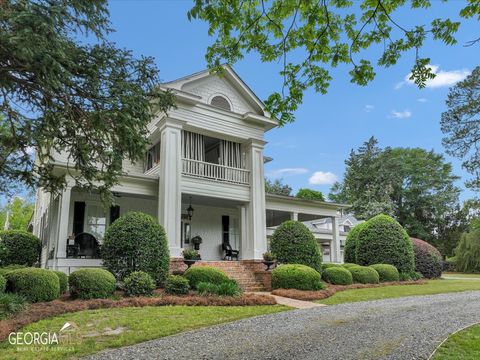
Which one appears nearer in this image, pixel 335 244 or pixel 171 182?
pixel 171 182

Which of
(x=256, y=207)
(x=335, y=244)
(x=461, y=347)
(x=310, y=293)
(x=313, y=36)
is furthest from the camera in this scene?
(x=335, y=244)

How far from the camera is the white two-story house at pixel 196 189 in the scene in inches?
543

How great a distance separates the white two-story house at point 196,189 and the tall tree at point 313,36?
26.0 ft

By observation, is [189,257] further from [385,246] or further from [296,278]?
[385,246]

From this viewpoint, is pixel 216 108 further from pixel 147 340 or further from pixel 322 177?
pixel 322 177

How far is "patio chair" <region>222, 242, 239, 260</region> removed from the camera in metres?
17.0

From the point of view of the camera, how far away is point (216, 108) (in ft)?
52.4

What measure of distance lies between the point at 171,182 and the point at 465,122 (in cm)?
2513

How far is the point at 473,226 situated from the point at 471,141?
25.6 feet

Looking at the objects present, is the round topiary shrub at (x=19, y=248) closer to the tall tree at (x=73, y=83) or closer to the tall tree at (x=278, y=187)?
the tall tree at (x=73, y=83)

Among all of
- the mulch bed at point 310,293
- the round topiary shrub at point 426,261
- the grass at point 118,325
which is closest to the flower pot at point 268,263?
the mulch bed at point 310,293

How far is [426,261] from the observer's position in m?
20.0

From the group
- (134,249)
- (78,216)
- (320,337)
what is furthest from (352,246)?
(320,337)

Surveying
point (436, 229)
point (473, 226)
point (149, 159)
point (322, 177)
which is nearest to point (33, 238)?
point (149, 159)
